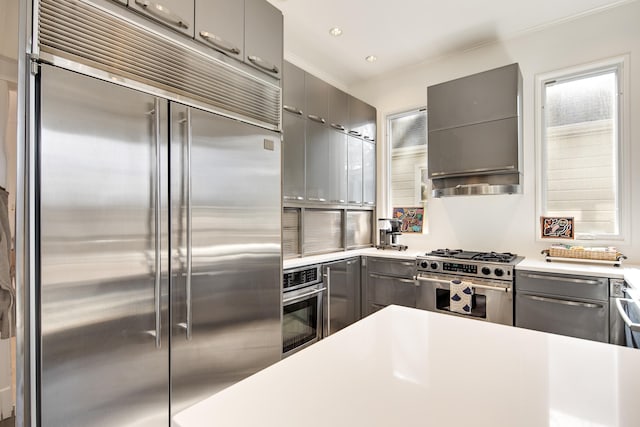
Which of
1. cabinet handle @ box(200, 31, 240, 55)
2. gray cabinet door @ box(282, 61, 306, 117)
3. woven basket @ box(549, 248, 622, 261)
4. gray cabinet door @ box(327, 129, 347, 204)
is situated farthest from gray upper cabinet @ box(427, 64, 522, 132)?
cabinet handle @ box(200, 31, 240, 55)

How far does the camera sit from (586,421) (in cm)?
58

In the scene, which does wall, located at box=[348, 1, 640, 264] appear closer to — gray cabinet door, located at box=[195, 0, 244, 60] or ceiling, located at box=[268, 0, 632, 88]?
ceiling, located at box=[268, 0, 632, 88]

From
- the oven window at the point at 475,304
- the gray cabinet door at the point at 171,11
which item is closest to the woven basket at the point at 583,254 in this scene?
the oven window at the point at 475,304

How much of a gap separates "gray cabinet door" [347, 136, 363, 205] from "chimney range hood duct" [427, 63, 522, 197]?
2.65 ft

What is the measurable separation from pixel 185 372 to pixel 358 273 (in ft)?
6.65

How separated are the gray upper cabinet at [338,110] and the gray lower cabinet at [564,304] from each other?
2.15 m

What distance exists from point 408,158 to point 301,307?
2258 millimetres

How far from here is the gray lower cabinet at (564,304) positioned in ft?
7.28

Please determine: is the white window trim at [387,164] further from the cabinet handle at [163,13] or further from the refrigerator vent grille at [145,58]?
the cabinet handle at [163,13]

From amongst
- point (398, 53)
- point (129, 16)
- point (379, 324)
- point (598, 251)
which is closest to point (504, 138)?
point (598, 251)

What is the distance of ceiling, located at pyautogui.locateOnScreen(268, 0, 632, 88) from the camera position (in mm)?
2664

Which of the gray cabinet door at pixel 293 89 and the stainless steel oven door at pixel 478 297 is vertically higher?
the gray cabinet door at pixel 293 89

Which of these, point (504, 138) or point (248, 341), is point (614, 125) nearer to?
point (504, 138)

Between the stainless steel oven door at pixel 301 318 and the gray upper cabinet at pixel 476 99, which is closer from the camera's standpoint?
the stainless steel oven door at pixel 301 318
